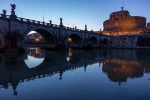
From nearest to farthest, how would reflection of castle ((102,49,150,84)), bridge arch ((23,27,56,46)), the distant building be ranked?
reflection of castle ((102,49,150,84)) → bridge arch ((23,27,56,46)) → the distant building

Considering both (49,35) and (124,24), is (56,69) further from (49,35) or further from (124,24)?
(124,24)

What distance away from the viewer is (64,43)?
151 feet

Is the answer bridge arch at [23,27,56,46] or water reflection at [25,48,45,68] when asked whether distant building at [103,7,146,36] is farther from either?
water reflection at [25,48,45,68]

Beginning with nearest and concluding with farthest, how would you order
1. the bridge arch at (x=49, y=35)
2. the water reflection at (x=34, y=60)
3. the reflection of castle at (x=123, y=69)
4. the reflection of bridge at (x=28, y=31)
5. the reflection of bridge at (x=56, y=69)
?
the reflection of bridge at (x=56, y=69), the reflection of castle at (x=123, y=69), the water reflection at (x=34, y=60), the reflection of bridge at (x=28, y=31), the bridge arch at (x=49, y=35)

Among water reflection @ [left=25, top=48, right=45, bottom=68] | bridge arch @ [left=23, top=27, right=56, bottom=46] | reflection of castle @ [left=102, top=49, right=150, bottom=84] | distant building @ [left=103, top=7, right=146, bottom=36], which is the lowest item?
reflection of castle @ [left=102, top=49, right=150, bottom=84]

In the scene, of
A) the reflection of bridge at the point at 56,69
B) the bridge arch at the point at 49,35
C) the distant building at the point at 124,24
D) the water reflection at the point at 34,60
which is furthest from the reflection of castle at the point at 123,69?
the distant building at the point at 124,24

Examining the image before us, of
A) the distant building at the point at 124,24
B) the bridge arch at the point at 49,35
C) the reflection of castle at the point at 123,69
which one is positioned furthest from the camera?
the distant building at the point at 124,24

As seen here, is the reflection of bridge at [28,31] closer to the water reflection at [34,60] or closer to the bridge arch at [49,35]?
the bridge arch at [49,35]

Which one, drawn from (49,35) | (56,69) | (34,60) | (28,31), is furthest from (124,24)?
(56,69)

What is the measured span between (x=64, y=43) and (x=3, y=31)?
2000 centimetres

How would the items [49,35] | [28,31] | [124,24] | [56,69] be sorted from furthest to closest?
[124,24] → [49,35] → [28,31] → [56,69]

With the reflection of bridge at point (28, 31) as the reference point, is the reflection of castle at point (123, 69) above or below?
below

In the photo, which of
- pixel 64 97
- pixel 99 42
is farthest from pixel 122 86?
pixel 99 42

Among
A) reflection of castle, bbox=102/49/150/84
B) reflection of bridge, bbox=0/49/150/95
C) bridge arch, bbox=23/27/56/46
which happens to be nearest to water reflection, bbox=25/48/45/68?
reflection of bridge, bbox=0/49/150/95
